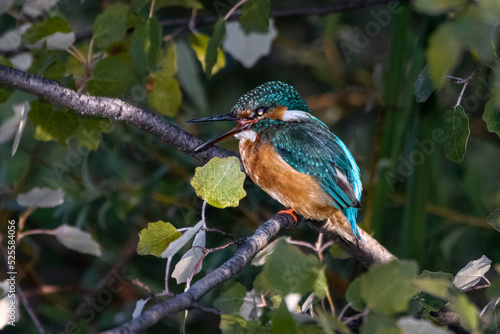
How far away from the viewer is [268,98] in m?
1.62

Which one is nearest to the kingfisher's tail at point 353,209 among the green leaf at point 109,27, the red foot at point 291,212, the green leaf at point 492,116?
the red foot at point 291,212

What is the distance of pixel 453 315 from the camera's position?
52.6 inches

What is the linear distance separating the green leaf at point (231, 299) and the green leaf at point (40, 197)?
22.1 inches

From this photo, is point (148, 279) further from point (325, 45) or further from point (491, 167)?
point (491, 167)

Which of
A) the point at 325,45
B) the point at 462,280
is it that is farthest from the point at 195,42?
the point at 325,45

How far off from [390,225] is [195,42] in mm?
1544

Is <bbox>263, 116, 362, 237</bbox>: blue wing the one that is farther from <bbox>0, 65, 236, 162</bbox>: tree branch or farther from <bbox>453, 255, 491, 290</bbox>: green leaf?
<bbox>453, 255, 491, 290</bbox>: green leaf

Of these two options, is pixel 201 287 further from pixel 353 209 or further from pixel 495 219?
pixel 353 209

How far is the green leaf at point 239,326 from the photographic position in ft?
3.15

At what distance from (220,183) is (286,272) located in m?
0.33

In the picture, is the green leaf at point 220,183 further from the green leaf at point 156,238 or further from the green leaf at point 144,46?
the green leaf at point 144,46

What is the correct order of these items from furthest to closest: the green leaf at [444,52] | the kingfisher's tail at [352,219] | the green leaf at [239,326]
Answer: the kingfisher's tail at [352,219]
the green leaf at [239,326]
the green leaf at [444,52]

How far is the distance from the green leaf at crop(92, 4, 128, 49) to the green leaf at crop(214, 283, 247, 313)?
69cm

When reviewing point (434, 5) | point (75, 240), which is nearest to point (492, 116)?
point (434, 5)
